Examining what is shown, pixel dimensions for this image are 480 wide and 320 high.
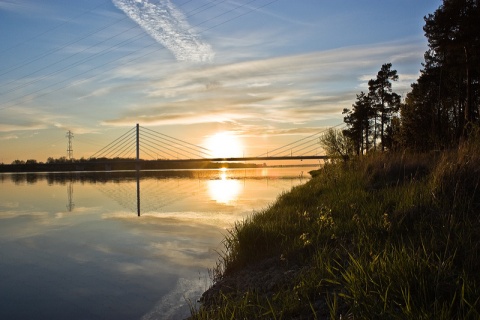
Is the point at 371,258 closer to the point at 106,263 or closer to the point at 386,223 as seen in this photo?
the point at 386,223

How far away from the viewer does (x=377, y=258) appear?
163 inches

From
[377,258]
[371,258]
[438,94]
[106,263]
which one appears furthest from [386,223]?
[438,94]

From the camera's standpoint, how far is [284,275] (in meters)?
5.45

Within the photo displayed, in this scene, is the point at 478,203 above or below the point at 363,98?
below

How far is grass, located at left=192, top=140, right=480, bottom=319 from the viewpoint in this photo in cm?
340

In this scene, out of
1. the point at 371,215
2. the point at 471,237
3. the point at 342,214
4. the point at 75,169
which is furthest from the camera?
the point at 75,169

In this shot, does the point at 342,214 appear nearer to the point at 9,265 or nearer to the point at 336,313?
the point at 336,313

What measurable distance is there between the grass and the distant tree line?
11.2ft

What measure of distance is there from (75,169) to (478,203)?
13383 centimetres

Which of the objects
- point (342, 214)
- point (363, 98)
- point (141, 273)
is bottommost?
point (141, 273)

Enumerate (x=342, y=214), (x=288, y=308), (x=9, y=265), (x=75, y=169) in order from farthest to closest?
(x=75, y=169), (x=9, y=265), (x=342, y=214), (x=288, y=308)

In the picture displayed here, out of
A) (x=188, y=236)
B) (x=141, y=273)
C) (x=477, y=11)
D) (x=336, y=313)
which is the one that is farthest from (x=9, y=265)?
(x=477, y=11)

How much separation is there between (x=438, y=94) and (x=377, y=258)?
37.5 metres

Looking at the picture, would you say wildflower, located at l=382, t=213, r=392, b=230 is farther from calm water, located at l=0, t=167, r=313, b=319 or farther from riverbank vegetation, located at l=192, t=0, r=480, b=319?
calm water, located at l=0, t=167, r=313, b=319
